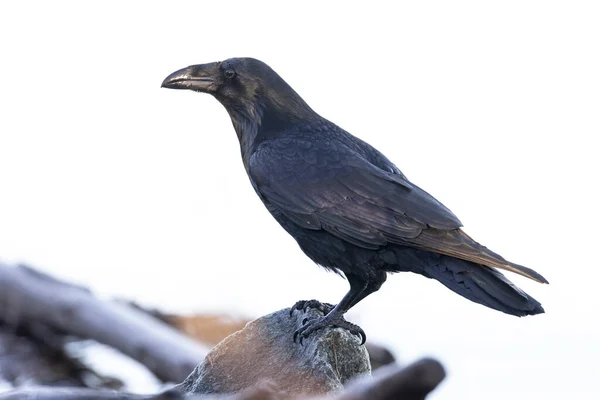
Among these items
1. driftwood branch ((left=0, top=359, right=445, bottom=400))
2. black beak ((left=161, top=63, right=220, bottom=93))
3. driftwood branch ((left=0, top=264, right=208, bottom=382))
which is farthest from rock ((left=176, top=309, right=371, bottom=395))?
driftwood branch ((left=0, top=359, right=445, bottom=400))

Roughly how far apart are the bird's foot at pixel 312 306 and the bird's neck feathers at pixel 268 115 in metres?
1.03

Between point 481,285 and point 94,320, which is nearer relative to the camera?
point 481,285

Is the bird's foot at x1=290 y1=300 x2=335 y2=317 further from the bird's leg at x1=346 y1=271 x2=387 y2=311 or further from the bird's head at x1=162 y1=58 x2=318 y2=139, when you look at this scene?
the bird's head at x1=162 y1=58 x2=318 y2=139

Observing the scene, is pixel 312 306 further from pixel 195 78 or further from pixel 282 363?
pixel 195 78

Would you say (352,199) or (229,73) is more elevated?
(229,73)

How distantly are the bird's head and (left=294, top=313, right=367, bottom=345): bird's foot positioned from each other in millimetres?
1358

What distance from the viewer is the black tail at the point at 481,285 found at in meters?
4.81

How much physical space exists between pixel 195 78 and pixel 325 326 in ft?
5.96

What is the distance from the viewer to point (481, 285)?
196 inches

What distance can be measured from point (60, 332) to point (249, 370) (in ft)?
10.6

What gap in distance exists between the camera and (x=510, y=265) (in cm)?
475

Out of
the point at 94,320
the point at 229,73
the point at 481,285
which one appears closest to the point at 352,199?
the point at 481,285

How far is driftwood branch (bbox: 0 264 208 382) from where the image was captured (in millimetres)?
7164

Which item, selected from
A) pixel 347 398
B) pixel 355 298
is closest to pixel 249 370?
pixel 355 298
